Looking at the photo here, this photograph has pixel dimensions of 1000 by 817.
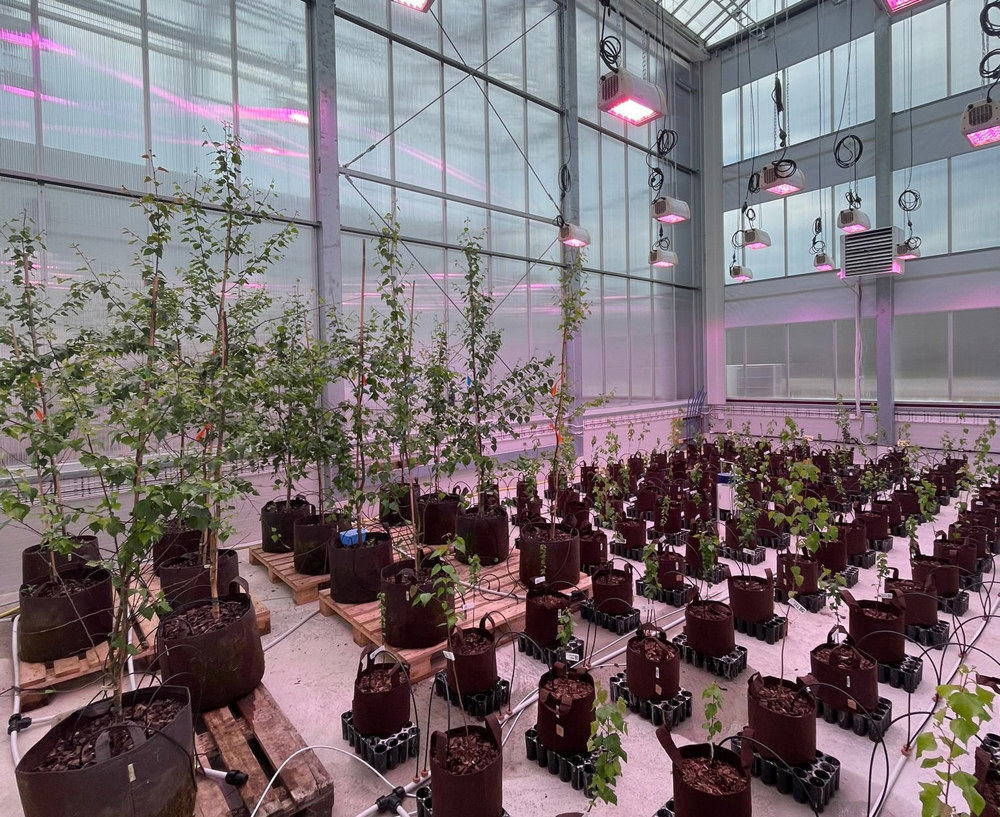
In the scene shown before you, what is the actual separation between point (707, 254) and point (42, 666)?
11.4 metres

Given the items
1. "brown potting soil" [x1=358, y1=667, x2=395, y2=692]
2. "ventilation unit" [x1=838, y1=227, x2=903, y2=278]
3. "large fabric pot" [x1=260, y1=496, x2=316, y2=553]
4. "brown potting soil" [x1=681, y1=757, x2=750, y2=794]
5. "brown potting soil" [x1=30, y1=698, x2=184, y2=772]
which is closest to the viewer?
"brown potting soil" [x1=30, y1=698, x2=184, y2=772]

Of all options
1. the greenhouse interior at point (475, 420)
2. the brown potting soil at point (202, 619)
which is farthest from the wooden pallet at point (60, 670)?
the brown potting soil at point (202, 619)

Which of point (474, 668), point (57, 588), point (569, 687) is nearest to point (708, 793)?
point (569, 687)

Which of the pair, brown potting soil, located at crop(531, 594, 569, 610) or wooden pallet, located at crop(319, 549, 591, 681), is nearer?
wooden pallet, located at crop(319, 549, 591, 681)

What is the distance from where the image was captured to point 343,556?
3209 mm

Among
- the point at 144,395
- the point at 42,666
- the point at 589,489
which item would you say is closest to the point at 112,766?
the point at 144,395

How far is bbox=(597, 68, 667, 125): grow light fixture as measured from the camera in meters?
3.76

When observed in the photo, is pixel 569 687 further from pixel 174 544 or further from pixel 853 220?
pixel 853 220

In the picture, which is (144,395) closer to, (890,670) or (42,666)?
(42,666)

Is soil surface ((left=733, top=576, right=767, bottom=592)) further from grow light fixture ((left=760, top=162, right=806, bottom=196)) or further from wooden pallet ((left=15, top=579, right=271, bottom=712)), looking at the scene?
grow light fixture ((left=760, top=162, right=806, bottom=196))

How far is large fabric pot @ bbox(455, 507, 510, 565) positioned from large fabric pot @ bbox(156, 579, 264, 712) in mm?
1756

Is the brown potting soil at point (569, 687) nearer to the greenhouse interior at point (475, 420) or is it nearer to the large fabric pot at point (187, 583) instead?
the greenhouse interior at point (475, 420)

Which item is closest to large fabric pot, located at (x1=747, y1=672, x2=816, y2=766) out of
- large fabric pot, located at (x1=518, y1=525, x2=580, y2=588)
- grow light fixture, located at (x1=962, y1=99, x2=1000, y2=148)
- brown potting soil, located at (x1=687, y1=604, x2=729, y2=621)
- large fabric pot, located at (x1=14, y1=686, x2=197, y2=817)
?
brown potting soil, located at (x1=687, y1=604, x2=729, y2=621)

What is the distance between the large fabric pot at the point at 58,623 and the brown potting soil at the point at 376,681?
1320mm
